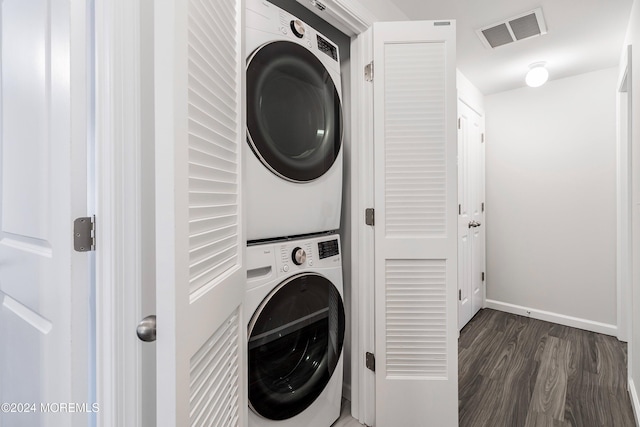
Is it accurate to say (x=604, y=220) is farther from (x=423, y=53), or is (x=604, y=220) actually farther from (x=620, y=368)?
(x=423, y=53)

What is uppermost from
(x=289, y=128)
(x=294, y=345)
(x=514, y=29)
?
(x=514, y=29)

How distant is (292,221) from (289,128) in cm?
37

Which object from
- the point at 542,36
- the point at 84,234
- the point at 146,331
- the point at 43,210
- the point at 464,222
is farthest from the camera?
the point at 464,222

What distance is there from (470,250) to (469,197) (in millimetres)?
505

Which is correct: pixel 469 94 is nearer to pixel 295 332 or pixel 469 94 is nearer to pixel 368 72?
pixel 368 72

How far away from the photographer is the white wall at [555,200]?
2559mm

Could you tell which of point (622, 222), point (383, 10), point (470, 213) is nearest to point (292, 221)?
point (383, 10)

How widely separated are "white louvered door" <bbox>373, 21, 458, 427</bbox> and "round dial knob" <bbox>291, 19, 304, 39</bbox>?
1.34 feet

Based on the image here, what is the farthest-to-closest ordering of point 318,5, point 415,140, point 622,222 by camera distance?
1. point 622,222
2. point 415,140
3. point 318,5

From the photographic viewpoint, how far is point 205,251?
0.68 metres


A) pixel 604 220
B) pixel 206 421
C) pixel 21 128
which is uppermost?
pixel 21 128

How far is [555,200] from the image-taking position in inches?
109

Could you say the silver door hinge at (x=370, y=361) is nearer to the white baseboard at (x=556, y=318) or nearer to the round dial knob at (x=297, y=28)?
the round dial knob at (x=297, y=28)

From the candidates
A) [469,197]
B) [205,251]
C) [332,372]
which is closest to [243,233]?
[205,251]
